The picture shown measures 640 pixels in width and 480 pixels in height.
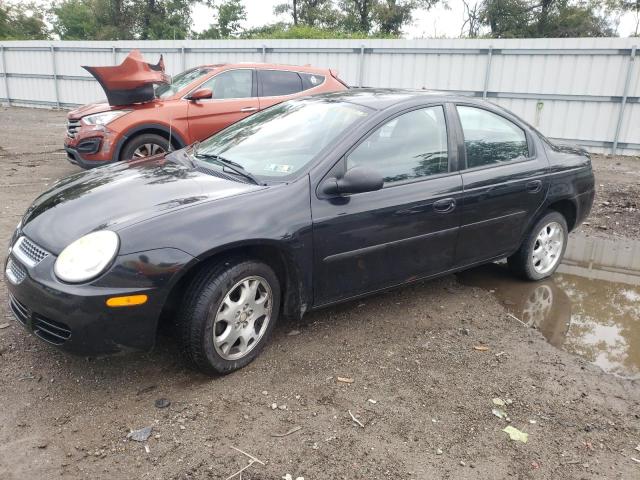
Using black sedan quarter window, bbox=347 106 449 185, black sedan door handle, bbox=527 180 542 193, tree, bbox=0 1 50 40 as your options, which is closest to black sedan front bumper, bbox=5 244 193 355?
black sedan quarter window, bbox=347 106 449 185

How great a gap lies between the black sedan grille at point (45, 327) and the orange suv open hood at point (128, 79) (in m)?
4.91

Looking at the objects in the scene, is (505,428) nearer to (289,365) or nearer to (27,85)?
(289,365)

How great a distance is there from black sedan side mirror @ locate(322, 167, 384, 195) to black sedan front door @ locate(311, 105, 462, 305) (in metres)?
0.08

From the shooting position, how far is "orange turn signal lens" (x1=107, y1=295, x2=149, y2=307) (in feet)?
8.40

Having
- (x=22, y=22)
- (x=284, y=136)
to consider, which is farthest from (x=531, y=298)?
(x=22, y=22)

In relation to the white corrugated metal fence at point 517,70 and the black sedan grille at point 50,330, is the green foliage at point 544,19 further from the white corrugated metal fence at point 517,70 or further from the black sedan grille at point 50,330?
the black sedan grille at point 50,330

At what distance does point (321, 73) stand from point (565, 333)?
19.9 feet

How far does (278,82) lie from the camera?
8250mm

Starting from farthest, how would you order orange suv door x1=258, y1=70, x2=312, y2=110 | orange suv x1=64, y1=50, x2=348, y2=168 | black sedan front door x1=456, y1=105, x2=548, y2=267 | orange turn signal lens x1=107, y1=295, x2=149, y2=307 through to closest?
1. orange suv door x1=258, y1=70, x2=312, y2=110
2. orange suv x1=64, y1=50, x2=348, y2=168
3. black sedan front door x1=456, y1=105, x2=548, y2=267
4. orange turn signal lens x1=107, y1=295, x2=149, y2=307

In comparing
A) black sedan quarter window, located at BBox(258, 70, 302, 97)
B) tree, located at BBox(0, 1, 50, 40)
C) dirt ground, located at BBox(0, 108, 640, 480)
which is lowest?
dirt ground, located at BBox(0, 108, 640, 480)

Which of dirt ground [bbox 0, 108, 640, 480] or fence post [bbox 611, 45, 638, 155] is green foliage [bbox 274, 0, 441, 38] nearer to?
fence post [bbox 611, 45, 638, 155]

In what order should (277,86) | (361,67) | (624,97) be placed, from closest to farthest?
(277,86), (624,97), (361,67)

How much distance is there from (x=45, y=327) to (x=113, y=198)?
0.79 metres

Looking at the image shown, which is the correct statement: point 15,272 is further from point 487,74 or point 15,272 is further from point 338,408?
point 487,74
